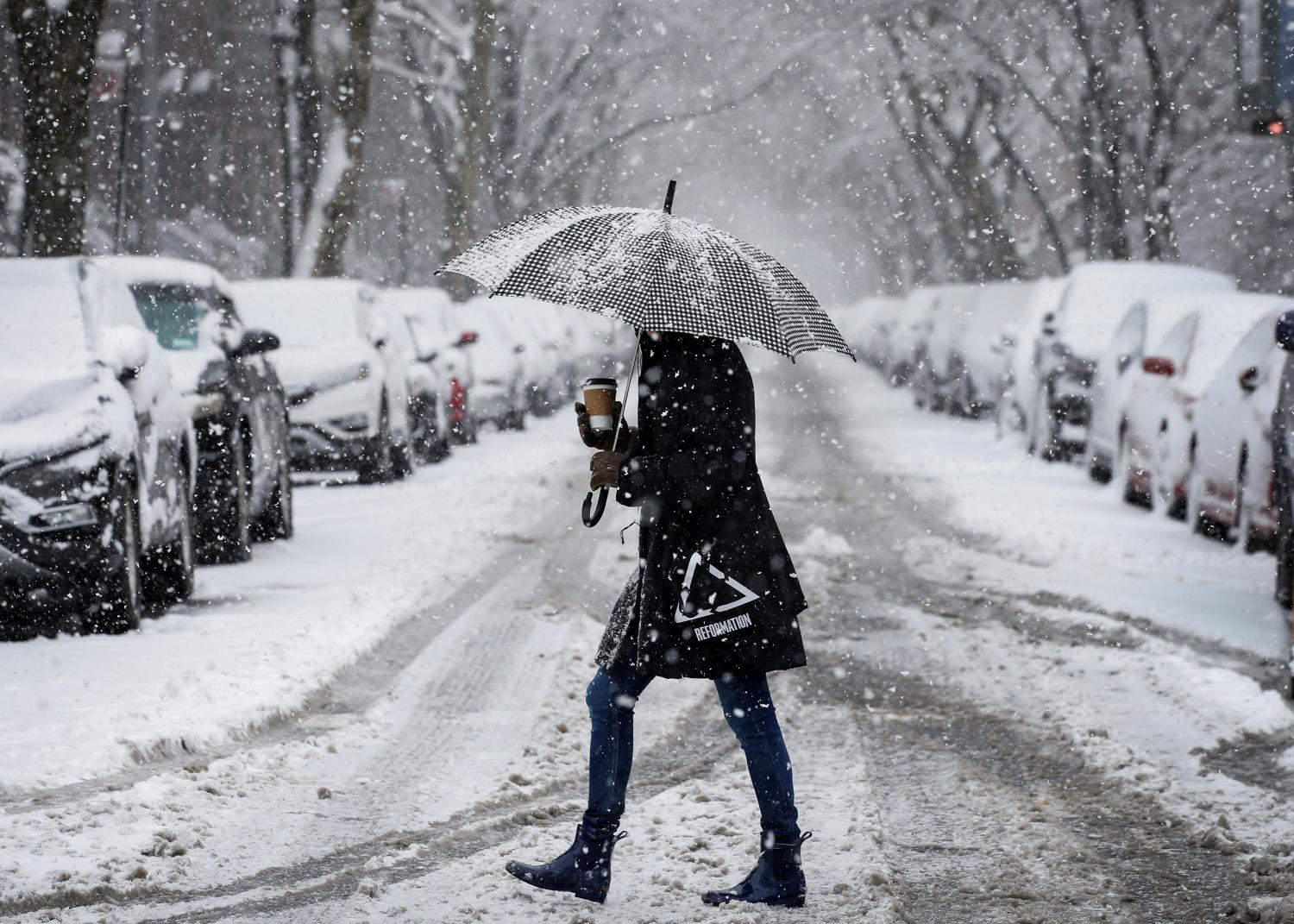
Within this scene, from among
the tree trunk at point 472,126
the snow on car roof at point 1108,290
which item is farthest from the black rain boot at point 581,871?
the tree trunk at point 472,126

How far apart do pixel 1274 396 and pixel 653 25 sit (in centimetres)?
2642

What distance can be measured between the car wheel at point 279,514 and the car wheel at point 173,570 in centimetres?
234

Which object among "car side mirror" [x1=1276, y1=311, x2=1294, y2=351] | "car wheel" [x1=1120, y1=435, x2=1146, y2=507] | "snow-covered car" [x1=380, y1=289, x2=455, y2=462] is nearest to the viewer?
"car side mirror" [x1=1276, y1=311, x2=1294, y2=351]

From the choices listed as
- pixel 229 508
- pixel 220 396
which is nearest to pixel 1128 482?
pixel 229 508

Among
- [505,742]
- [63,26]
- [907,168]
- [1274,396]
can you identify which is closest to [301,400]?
[63,26]

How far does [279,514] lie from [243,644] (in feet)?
13.2

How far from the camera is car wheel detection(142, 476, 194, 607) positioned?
9328 millimetres

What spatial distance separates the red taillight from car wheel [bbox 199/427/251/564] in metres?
8.50

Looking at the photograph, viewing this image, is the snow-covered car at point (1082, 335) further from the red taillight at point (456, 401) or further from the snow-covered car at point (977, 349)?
the red taillight at point (456, 401)

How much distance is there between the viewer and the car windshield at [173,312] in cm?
1127

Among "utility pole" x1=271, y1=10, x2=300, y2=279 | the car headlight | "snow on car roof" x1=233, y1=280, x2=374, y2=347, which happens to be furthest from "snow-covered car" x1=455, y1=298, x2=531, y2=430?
the car headlight

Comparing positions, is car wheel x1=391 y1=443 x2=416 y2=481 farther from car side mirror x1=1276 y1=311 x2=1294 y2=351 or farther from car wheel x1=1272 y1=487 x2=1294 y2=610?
car side mirror x1=1276 y1=311 x2=1294 y2=351

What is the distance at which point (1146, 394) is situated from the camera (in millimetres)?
14445

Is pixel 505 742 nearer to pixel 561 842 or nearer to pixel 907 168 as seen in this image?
pixel 561 842
